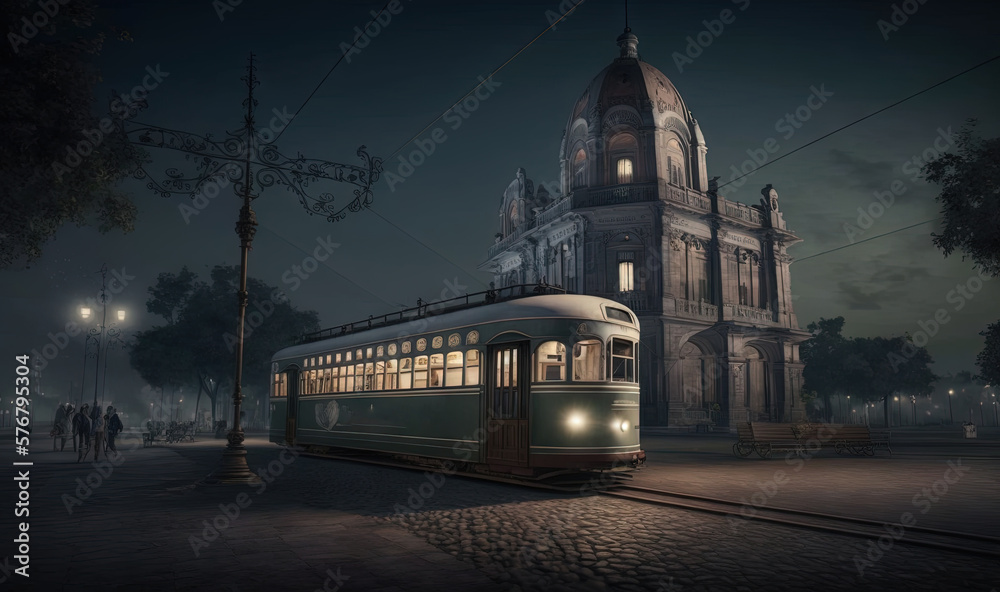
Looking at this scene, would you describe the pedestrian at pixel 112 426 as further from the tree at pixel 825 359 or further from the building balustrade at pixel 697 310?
the tree at pixel 825 359

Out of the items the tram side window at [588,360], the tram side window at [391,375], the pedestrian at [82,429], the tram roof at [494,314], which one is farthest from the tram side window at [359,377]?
the pedestrian at [82,429]

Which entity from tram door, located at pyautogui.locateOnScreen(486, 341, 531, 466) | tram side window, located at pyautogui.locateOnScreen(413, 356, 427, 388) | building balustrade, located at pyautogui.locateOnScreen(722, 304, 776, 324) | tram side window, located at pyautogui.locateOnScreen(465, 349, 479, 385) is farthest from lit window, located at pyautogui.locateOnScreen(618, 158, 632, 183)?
tram door, located at pyautogui.locateOnScreen(486, 341, 531, 466)

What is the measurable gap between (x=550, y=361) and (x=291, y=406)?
13.2 m

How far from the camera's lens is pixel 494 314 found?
43.5 feet

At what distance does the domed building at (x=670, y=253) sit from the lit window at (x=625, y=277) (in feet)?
0.23

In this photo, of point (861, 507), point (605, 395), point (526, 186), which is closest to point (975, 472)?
point (861, 507)

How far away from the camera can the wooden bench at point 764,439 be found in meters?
19.7

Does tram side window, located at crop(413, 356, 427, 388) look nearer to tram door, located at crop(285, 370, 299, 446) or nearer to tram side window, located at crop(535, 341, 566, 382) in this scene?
tram side window, located at crop(535, 341, 566, 382)

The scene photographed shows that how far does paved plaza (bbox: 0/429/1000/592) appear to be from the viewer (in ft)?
19.2

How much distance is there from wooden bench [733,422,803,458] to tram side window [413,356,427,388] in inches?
415

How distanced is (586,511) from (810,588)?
4.21 metres

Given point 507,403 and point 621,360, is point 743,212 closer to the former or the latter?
point 621,360

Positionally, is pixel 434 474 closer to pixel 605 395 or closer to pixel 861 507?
pixel 605 395

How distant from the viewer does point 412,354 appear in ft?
51.6
